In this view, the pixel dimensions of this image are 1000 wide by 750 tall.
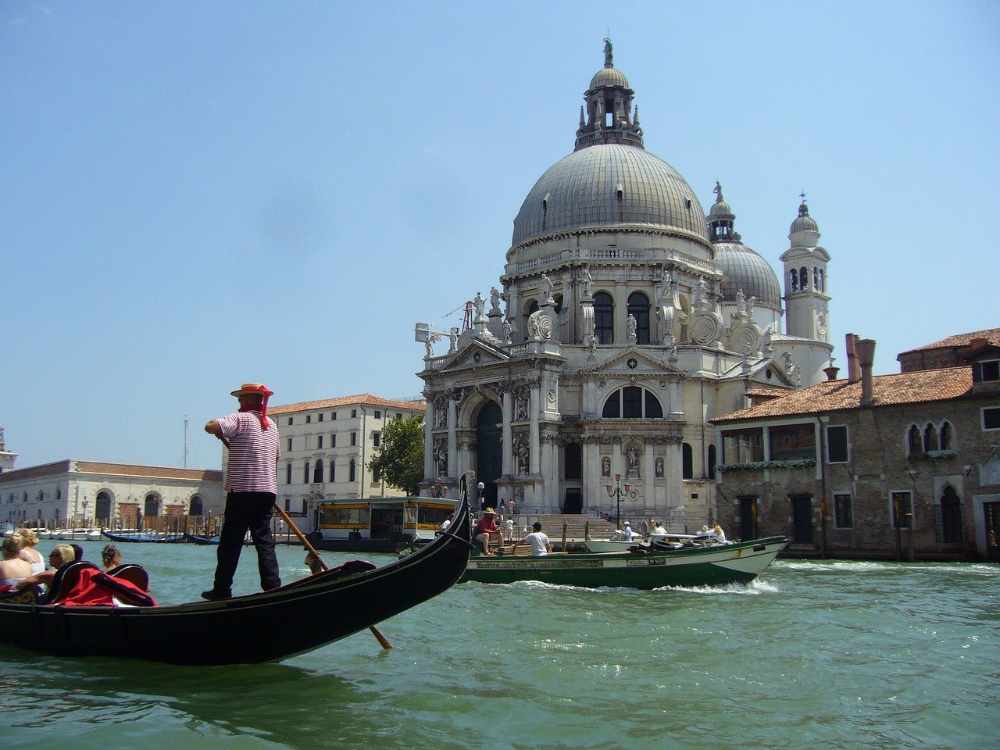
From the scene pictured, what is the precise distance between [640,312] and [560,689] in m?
41.1

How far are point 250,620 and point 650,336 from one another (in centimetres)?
4089

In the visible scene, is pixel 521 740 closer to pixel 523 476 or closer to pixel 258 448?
pixel 258 448

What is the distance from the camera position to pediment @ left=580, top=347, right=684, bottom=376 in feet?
151

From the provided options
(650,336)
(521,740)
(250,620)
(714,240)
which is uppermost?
(714,240)

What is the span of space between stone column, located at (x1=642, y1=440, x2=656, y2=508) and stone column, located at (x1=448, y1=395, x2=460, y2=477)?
874 centimetres

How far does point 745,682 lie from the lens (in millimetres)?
10461

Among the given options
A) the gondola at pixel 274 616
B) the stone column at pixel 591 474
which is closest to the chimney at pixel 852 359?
the stone column at pixel 591 474

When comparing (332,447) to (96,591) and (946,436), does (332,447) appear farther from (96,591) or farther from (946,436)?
(96,591)

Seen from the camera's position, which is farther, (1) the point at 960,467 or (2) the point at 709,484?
(2) the point at 709,484

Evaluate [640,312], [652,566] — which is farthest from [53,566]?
[640,312]

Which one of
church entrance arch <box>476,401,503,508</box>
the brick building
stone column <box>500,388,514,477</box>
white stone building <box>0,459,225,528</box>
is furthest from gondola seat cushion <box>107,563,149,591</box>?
white stone building <box>0,459,225,528</box>

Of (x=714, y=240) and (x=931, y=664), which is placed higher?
(x=714, y=240)

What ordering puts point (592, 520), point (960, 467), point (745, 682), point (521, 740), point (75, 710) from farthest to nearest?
point (592, 520)
point (960, 467)
point (745, 682)
point (75, 710)
point (521, 740)

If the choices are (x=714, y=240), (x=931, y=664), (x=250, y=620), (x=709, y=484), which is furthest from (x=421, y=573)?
(x=714, y=240)
